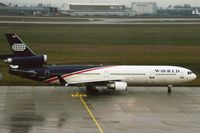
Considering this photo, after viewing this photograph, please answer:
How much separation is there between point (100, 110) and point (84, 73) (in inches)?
385

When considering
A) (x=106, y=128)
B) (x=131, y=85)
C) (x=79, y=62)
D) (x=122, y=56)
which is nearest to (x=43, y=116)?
(x=106, y=128)

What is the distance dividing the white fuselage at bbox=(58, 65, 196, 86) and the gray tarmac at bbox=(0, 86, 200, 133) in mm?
1493

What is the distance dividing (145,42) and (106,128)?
7115cm

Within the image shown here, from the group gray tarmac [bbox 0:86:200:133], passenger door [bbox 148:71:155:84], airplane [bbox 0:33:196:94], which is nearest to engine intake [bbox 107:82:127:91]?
airplane [bbox 0:33:196:94]

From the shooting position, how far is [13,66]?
51.6 m

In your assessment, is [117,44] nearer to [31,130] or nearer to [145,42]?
[145,42]

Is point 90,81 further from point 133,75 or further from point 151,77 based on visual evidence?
point 151,77

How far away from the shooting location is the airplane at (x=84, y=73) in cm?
5162

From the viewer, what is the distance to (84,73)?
53.0 metres

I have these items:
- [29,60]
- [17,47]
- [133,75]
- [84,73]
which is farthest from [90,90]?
[17,47]

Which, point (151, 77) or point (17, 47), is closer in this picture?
point (17, 47)

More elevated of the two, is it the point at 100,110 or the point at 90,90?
the point at 90,90

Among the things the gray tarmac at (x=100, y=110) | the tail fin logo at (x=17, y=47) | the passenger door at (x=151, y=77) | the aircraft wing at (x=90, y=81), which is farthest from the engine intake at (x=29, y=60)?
the passenger door at (x=151, y=77)

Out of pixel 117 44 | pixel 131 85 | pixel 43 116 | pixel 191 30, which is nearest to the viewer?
pixel 43 116
